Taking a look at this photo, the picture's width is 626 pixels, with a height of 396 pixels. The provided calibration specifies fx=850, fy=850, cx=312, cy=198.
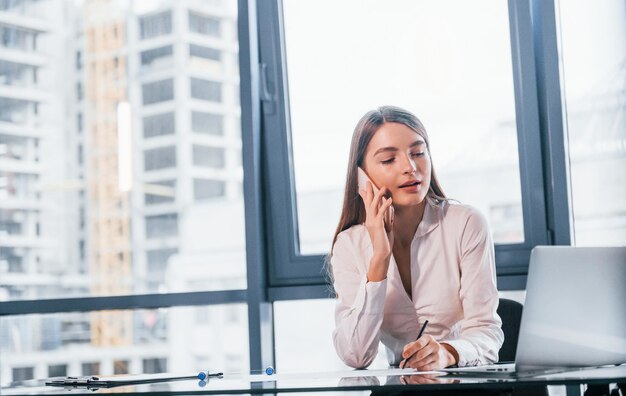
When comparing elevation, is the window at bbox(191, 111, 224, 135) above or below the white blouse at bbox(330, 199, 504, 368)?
above

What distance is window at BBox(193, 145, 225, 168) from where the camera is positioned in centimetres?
367

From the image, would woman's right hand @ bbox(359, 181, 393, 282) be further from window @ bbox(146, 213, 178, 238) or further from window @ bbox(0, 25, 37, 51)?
window @ bbox(0, 25, 37, 51)

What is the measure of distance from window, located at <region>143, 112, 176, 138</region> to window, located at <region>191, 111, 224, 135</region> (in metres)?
0.10

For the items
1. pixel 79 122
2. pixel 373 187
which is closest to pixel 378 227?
pixel 373 187

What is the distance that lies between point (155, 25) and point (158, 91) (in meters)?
0.30

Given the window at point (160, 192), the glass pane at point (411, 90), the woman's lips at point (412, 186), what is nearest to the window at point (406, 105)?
the glass pane at point (411, 90)

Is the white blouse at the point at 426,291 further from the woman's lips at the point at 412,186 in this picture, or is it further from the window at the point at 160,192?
the window at the point at 160,192

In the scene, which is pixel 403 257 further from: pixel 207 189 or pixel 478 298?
pixel 207 189

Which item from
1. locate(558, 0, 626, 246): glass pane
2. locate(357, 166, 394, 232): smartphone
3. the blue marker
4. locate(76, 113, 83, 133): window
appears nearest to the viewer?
the blue marker

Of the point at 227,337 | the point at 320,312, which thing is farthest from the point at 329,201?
the point at 227,337

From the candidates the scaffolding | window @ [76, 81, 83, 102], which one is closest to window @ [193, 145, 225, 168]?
the scaffolding

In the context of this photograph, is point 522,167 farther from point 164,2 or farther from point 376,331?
point 164,2

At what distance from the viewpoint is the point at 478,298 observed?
8.18 ft

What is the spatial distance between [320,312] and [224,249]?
495mm
